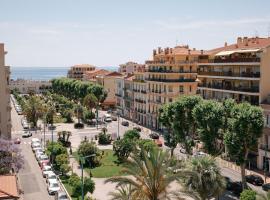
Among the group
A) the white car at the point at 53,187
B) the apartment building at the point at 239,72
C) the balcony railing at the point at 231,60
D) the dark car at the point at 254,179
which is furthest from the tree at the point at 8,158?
the balcony railing at the point at 231,60

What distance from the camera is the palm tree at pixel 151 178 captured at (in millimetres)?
29453

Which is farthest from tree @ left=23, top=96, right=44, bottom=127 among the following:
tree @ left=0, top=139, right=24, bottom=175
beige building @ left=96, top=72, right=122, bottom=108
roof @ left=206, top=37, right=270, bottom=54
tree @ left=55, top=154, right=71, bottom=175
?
tree @ left=0, top=139, right=24, bottom=175

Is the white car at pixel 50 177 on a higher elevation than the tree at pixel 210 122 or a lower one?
lower

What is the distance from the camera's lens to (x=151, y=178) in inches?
1163

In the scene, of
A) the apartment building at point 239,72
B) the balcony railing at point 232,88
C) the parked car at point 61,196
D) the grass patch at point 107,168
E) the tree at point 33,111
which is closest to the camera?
the parked car at point 61,196

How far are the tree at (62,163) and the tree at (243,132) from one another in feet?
69.3

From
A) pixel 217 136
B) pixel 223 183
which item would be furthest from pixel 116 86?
pixel 223 183

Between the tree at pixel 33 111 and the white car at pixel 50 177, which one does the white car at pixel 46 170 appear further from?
the tree at pixel 33 111

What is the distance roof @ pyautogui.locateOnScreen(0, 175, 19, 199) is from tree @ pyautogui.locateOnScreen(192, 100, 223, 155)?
2705cm

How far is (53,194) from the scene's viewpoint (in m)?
50.5

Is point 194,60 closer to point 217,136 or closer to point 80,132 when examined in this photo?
point 80,132

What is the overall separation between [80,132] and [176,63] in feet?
85.8

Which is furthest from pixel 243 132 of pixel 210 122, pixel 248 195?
pixel 248 195

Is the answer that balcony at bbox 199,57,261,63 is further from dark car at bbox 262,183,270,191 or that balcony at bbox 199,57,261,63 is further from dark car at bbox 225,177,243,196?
dark car at bbox 225,177,243,196
